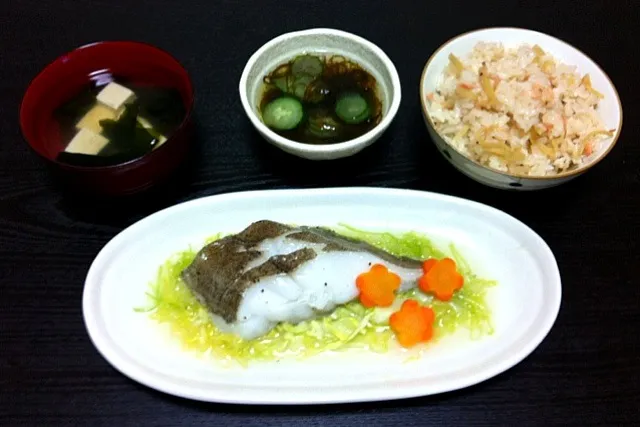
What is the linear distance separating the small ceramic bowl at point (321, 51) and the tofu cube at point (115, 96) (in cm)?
34

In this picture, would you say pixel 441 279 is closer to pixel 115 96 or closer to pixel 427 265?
pixel 427 265

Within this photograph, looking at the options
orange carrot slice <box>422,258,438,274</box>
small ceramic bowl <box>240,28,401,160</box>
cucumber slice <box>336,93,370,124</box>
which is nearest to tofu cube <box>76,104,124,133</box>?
small ceramic bowl <box>240,28,401,160</box>

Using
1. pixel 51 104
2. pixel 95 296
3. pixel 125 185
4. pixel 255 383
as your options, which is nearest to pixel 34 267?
pixel 95 296

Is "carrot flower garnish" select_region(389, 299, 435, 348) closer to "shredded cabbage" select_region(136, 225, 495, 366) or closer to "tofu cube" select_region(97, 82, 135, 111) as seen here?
"shredded cabbage" select_region(136, 225, 495, 366)

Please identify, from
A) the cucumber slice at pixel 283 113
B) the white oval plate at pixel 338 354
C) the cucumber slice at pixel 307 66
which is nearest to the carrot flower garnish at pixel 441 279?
the white oval plate at pixel 338 354

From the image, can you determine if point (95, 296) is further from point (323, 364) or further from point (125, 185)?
point (323, 364)

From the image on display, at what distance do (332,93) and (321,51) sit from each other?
0.16 meters

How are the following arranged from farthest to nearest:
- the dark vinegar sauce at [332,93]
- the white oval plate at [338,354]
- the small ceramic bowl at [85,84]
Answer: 1. the dark vinegar sauce at [332,93]
2. the small ceramic bowl at [85,84]
3. the white oval plate at [338,354]

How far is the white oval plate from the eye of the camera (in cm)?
141

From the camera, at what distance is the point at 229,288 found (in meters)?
1.46

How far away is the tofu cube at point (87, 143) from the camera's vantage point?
5.30 ft

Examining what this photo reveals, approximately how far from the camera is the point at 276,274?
57.9 inches

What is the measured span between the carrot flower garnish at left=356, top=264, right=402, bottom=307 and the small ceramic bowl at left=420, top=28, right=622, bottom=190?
0.38 metres

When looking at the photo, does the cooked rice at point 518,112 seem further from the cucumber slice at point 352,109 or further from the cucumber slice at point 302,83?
the cucumber slice at point 302,83
